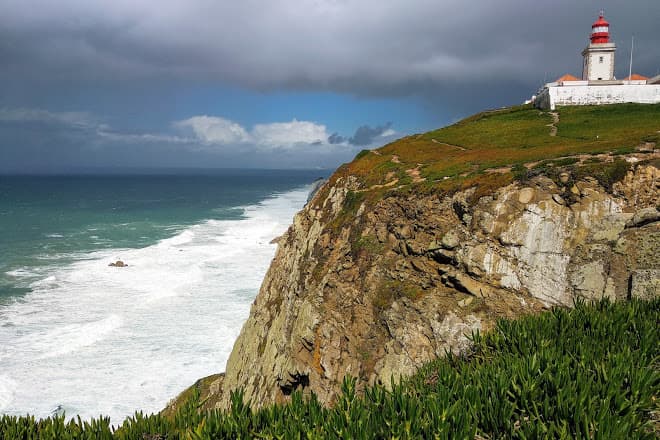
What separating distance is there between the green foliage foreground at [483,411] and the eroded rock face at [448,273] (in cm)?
642

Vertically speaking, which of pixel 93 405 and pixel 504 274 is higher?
pixel 504 274

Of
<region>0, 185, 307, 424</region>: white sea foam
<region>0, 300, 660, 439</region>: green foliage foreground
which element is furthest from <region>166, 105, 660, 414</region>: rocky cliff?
<region>0, 185, 307, 424</region>: white sea foam

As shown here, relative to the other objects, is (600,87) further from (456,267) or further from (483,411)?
(483,411)

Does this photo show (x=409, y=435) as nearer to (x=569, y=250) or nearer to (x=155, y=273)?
(x=569, y=250)

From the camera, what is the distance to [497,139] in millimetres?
28094

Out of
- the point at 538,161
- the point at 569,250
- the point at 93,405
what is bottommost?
the point at 93,405

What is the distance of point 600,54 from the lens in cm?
4459

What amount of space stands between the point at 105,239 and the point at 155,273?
26743 mm

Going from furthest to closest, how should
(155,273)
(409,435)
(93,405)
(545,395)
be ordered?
(155,273)
(93,405)
(545,395)
(409,435)

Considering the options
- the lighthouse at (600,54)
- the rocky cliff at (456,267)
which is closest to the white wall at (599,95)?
the lighthouse at (600,54)

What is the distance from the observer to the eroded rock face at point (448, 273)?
45.0 feet

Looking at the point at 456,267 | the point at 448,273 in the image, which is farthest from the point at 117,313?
the point at 456,267

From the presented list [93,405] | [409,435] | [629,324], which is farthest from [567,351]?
[93,405]

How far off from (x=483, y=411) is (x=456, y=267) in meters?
9.73
